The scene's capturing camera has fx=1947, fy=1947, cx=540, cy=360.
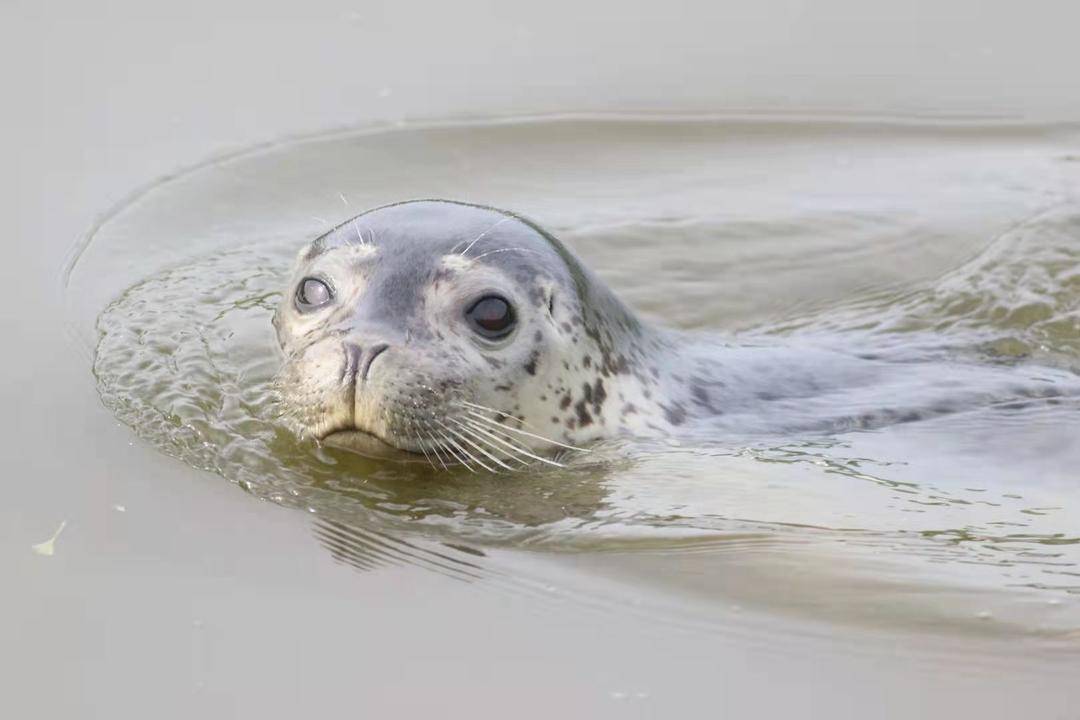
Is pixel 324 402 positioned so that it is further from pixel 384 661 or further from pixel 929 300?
pixel 929 300

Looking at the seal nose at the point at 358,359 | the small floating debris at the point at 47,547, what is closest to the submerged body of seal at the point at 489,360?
the seal nose at the point at 358,359

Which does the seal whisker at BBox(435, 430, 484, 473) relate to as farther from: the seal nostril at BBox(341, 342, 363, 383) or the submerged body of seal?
the seal nostril at BBox(341, 342, 363, 383)

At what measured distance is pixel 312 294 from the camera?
5.64 meters

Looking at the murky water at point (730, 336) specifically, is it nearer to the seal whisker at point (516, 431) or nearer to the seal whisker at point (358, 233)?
the seal whisker at point (516, 431)

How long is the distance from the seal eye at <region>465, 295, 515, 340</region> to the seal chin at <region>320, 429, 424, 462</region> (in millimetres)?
412

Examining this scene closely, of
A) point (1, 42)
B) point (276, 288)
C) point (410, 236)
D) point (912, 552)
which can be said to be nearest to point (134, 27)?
point (1, 42)

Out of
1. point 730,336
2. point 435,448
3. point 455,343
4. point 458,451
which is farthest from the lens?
point 730,336

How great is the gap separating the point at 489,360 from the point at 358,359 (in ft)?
1.55

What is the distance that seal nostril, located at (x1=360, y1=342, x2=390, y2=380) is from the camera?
5215 mm

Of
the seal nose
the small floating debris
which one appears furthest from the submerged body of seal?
the small floating debris

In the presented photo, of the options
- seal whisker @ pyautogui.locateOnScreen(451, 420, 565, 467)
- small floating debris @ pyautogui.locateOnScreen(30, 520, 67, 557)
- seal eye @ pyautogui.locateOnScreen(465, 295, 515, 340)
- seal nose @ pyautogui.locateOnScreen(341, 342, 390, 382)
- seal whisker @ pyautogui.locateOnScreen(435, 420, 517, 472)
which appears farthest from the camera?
seal eye @ pyautogui.locateOnScreen(465, 295, 515, 340)

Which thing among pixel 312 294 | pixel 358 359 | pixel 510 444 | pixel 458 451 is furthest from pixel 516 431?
pixel 312 294

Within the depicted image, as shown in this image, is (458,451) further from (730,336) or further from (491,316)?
(730,336)

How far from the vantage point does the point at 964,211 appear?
8305mm
